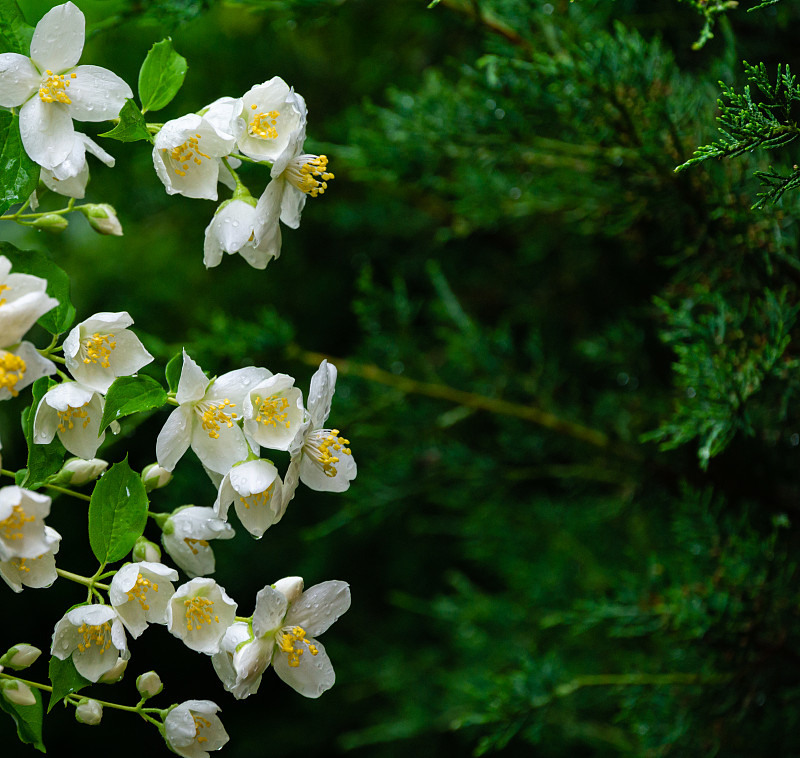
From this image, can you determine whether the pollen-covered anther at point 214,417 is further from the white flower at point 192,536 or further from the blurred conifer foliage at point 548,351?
the blurred conifer foliage at point 548,351

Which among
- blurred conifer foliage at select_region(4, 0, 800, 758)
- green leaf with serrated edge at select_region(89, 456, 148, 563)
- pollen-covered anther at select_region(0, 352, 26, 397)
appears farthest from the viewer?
blurred conifer foliage at select_region(4, 0, 800, 758)

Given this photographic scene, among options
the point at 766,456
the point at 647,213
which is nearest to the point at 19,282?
the point at 647,213

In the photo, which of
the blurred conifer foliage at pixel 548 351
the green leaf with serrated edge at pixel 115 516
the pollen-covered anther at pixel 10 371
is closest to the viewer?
the pollen-covered anther at pixel 10 371

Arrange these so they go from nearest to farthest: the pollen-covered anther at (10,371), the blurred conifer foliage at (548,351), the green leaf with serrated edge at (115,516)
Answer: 1. the pollen-covered anther at (10,371)
2. the green leaf with serrated edge at (115,516)
3. the blurred conifer foliage at (548,351)

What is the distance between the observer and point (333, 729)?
1536 mm

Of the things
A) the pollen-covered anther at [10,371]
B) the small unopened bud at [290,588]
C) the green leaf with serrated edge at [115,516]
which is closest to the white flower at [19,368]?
the pollen-covered anther at [10,371]

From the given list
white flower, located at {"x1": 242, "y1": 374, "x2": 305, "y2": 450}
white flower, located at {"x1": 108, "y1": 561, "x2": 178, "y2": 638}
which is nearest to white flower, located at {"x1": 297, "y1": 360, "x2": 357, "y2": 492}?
white flower, located at {"x1": 242, "y1": 374, "x2": 305, "y2": 450}

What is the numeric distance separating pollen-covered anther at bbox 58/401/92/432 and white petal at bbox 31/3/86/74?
0.24 m

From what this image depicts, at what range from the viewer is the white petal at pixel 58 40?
20.1 inches

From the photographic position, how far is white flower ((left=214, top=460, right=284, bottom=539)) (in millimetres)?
482

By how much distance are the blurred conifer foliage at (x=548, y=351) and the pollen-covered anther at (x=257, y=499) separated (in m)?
0.39

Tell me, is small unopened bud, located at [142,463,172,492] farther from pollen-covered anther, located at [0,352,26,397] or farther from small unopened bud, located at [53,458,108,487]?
pollen-covered anther, located at [0,352,26,397]

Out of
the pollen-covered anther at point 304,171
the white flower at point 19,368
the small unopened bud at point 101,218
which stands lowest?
the small unopened bud at point 101,218

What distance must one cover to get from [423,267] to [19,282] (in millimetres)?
1040
